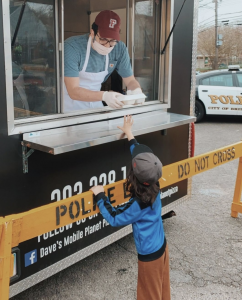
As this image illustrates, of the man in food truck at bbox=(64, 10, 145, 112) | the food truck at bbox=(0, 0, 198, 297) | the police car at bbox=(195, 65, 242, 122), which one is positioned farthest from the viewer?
the police car at bbox=(195, 65, 242, 122)

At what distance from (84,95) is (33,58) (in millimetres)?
618

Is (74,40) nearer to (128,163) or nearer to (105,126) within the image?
(105,126)

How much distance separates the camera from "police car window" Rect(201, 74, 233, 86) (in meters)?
10.2

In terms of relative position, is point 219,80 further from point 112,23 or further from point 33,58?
point 33,58

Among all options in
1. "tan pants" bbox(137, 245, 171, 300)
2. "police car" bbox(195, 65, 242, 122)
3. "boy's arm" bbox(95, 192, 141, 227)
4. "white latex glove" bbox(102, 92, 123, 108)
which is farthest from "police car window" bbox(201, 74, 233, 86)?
"boy's arm" bbox(95, 192, 141, 227)

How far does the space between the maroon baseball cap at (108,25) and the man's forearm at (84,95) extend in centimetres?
45

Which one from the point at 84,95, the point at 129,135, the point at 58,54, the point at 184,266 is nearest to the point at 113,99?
the point at 84,95

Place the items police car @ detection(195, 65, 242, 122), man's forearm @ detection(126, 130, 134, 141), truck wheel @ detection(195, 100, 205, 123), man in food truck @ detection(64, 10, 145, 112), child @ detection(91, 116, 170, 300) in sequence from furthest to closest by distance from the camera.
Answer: truck wheel @ detection(195, 100, 205, 123) → police car @ detection(195, 65, 242, 122) → man in food truck @ detection(64, 10, 145, 112) → man's forearm @ detection(126, 130, 134, 141) → child @ detection(91, 116, 170, 300)

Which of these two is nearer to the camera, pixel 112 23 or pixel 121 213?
pixel 121 213

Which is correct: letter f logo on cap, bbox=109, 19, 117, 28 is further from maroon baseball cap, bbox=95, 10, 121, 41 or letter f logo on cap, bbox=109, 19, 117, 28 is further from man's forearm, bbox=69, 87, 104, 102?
man's forearm, bbox=69, 87, 104, 102

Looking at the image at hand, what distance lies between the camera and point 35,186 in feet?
8.25

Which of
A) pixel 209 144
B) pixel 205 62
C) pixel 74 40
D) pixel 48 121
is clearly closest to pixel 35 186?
pixel 48 121

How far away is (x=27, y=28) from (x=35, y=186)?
101 cm

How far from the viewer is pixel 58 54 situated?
262cm
